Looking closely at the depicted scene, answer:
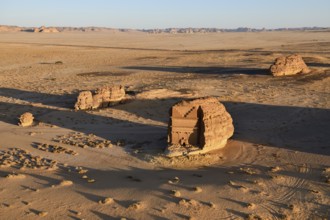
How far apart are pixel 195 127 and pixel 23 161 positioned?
16.8 ft

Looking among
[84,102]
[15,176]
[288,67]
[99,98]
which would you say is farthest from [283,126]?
[288,67]

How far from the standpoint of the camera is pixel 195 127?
12.1m

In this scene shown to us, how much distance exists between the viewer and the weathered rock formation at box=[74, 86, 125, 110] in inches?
723

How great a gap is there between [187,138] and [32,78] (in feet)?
68.2

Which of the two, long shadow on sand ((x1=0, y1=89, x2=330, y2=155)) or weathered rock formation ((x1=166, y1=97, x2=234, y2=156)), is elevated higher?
weathered rock formation ((x1=166, y1=97, x2=234, y2=156))

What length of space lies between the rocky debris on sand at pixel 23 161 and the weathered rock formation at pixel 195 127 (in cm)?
343

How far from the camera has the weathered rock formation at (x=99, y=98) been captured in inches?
723

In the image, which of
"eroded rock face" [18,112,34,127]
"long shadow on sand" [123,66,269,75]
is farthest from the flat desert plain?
"long shadow on sand" [123,66,269,75]

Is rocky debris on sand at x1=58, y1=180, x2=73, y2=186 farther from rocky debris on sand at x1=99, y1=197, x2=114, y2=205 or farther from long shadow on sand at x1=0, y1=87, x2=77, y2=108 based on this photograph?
long shadow on sand at x1=0, y1=87, x2=77, y2=108

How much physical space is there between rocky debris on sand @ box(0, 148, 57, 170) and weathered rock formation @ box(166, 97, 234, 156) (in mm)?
3433

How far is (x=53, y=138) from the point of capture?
556 inches

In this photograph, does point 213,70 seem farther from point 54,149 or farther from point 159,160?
point 159,160

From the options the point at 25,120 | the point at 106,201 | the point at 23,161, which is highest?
the point at 25,120

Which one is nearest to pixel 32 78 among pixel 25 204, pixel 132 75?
pixel 132 75
